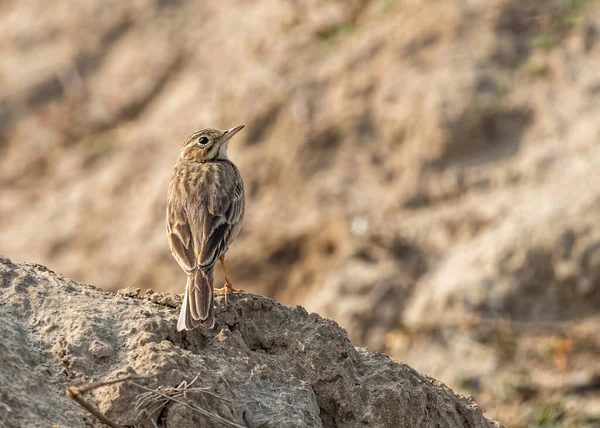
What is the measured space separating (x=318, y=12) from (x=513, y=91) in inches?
134

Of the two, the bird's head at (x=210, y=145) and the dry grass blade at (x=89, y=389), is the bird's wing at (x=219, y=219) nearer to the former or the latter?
the bird's head at (x=210, y=145)

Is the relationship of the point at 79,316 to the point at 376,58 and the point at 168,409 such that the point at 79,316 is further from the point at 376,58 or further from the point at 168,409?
the point at 376,58

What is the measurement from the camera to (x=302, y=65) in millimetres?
15172

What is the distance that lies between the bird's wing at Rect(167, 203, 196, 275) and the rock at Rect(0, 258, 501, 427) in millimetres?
614

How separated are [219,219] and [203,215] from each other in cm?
11

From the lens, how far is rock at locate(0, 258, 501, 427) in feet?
18.0

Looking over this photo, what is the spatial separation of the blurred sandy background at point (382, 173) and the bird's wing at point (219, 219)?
177 inches

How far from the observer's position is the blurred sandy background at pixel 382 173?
1257 cm

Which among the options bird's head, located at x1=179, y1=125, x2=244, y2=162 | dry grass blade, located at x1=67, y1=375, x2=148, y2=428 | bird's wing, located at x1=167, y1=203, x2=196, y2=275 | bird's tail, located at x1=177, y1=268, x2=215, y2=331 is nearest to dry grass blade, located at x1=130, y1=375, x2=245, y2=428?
dry grass blade, located at x1=67, y1=375, x2=148, y2=428

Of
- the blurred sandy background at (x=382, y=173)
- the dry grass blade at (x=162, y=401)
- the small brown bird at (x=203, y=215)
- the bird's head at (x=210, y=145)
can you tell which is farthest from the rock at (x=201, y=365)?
the blurred sandy background at (x=382, y=173)

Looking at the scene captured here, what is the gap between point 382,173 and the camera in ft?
45.9

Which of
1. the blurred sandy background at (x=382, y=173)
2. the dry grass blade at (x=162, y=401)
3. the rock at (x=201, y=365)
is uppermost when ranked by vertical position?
the blurred sandy background at (x=382, y=173)

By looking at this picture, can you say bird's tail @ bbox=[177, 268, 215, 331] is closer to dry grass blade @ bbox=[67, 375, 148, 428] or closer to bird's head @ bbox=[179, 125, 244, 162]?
dry grass blade @ bbox=[67, 375, 148, 428]

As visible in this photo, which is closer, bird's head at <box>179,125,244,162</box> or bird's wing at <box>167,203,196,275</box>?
bird's wing at <box>167,203,196,275</box>
